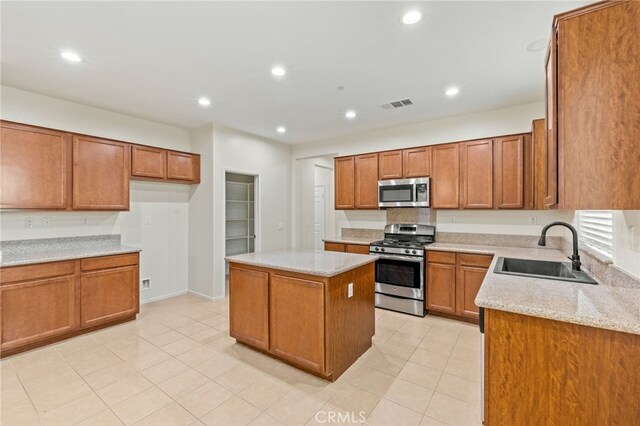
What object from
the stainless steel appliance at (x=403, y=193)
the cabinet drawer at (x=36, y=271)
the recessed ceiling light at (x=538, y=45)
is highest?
the recessed ceiling light at (x=538, y=45)

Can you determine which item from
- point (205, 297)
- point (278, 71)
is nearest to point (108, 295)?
point (205, 297)

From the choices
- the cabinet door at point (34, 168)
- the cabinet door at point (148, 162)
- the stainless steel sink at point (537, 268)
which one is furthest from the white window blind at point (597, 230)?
the cabinet door at point (34, 168)

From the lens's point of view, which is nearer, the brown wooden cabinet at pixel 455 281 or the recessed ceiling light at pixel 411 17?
the recessed ceiling light at pixel 411 17

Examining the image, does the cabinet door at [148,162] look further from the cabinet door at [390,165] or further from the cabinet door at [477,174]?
the cabinet door at [477,174]

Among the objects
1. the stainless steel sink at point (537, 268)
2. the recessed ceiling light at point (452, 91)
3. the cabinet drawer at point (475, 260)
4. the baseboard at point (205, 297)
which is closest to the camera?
the stainless steel sink at point (537, 268)

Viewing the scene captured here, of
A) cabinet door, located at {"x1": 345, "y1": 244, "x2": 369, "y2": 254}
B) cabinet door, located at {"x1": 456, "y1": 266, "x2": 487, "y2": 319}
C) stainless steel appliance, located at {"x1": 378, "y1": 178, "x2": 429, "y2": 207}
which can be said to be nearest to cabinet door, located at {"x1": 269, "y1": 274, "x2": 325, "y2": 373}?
cabinet door, located at {"x1": 345, "y1": 244, "x2": 369, "y2": 254}

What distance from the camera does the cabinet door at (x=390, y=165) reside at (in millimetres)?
4488

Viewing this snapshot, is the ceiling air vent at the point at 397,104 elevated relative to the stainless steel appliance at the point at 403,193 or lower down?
elevated

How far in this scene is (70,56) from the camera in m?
2.59

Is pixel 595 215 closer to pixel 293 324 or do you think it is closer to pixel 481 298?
pixel 481 298

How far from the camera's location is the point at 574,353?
4.31 ft

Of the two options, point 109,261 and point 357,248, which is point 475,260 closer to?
point 357,248

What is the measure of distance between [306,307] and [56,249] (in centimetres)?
335

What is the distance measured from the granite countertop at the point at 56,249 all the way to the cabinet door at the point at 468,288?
4.13 m
